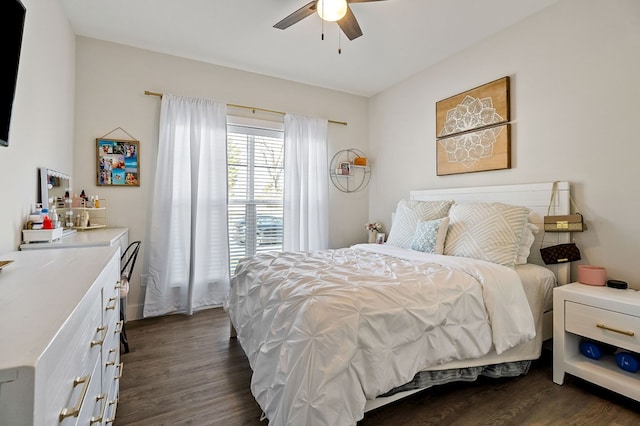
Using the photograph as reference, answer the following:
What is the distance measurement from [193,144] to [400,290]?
8.92 ft

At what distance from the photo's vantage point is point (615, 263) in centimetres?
212

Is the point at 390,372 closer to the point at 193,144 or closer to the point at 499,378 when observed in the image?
the point at 499,378

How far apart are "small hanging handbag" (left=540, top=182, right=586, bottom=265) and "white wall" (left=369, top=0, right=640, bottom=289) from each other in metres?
0.11

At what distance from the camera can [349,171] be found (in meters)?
4.27

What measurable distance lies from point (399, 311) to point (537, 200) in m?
1.84

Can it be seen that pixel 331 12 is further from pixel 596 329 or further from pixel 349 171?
pixel 596 329

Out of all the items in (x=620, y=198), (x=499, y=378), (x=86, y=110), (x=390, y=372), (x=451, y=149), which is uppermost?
(x=86, y=110)

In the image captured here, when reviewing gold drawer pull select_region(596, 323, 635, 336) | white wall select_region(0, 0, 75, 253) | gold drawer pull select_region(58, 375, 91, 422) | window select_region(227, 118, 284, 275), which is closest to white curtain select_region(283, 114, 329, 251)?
window select_region(227, 118, 284, 275)

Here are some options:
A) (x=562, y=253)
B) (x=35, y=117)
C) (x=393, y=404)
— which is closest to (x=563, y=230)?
(x=562, y=253)

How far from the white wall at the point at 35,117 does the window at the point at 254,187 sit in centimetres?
153

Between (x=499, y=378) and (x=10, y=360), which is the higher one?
(x=10, y=360)

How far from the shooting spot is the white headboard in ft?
7.67

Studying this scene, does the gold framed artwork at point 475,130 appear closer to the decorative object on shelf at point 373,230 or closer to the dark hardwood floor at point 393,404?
the decorative object on shelf at point 373,230

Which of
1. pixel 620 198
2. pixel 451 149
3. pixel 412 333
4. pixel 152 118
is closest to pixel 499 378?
pixel 412 333
